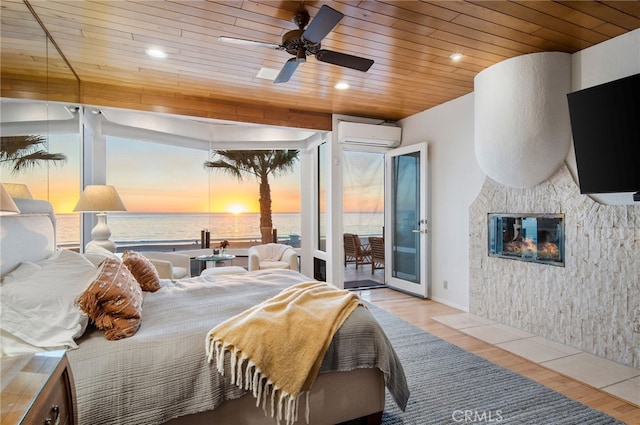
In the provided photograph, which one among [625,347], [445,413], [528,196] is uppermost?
[528,196]

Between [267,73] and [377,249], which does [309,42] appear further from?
[377,249]

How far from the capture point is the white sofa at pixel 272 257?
4.75 metres

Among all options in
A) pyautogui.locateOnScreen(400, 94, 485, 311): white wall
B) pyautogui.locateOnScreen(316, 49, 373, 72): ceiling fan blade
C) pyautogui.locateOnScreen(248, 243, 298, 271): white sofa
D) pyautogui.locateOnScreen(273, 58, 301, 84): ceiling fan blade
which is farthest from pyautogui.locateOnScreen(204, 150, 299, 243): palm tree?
pyautogui.locateOnScreen(316, 49, 373, 72): ceiling fan blade

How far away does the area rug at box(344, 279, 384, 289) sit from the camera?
17.9ft

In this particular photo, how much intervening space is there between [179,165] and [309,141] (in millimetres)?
2368

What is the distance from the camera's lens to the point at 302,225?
613 centimetres

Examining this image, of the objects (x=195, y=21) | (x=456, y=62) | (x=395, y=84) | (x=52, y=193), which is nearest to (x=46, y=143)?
(x=52, y=193)

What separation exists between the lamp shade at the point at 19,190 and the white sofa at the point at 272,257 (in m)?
2.96

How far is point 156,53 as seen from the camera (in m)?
2.94

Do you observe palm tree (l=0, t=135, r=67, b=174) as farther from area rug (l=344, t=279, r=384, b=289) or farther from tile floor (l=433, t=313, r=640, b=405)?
area rug (l=344, t=279, r=384, b=289)

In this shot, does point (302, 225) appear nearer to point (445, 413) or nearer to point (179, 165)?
point (179, 165)

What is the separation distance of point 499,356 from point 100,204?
4.14 m

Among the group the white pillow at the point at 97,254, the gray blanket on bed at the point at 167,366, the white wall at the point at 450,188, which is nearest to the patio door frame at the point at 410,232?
the white wall at the point at 450,188

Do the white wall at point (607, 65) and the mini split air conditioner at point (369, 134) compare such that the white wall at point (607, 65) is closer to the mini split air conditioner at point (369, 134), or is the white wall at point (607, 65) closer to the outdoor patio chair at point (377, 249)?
the mini split air conditioner at point (369, 134)
